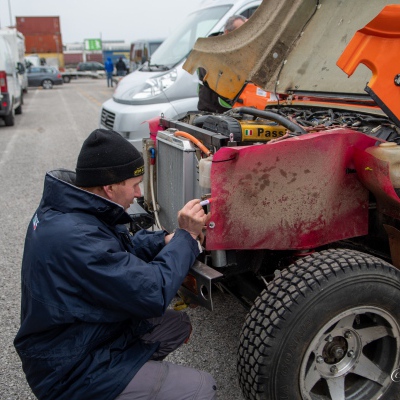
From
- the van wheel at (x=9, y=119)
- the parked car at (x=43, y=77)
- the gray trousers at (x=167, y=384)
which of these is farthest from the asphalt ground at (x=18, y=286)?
the parked car at (x=43, y=77)

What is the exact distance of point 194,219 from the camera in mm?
2191

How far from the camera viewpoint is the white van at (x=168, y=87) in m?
6.80

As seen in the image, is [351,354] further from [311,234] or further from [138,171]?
[138,171]

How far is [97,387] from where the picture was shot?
1.91m

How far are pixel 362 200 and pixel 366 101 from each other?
0.82 meters

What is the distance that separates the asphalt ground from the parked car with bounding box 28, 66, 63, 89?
21.6 metres

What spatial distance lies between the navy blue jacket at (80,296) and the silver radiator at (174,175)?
69cm

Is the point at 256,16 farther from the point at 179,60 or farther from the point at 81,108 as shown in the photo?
the point at 81,108

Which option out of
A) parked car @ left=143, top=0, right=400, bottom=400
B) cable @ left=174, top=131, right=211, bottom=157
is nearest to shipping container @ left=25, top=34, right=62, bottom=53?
cable @ left=174, top=131, right=211, bottom=157

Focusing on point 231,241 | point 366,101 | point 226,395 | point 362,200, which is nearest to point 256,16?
point 366,101

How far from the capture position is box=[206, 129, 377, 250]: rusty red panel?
7.31 feet

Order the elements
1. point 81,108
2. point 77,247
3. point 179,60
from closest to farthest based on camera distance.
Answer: point 77,247 → point 179,60 → point 81,108

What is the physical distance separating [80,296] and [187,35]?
6.21 metres

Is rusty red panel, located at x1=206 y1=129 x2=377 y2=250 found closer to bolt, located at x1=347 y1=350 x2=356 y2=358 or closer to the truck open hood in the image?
bolt, located at x1=347 y1=350 x2=356 y2=358
